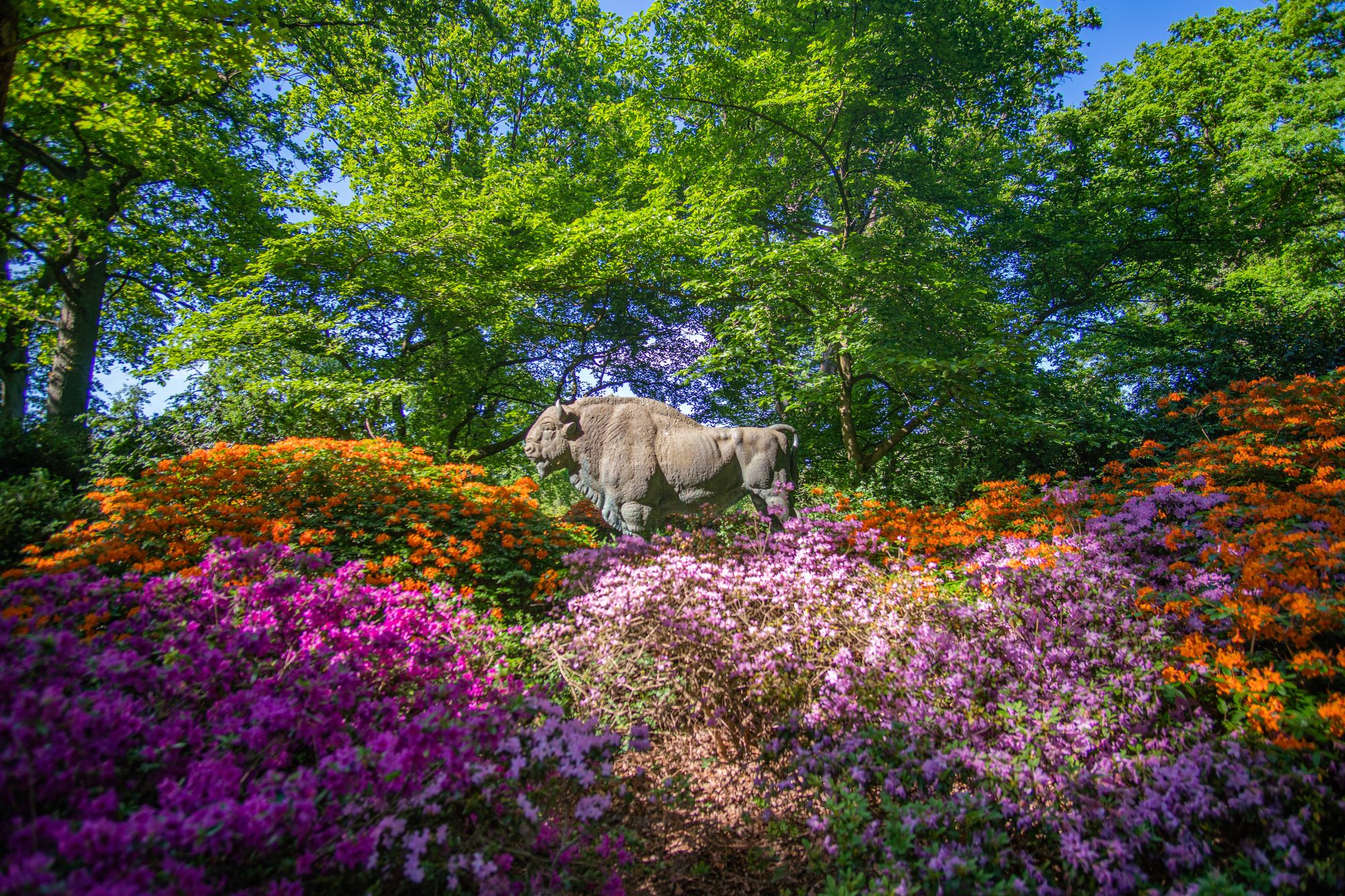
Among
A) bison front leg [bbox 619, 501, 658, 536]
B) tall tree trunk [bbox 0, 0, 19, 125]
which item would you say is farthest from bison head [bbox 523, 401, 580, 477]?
tall tree trunk [bbox 0, 0, 19, 125]

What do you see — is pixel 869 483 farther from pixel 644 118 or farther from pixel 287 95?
pixel 287 95

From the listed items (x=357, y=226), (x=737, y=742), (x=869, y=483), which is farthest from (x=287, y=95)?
(x=737, y=742)

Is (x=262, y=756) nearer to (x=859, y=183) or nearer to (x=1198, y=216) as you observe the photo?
(x=859, y=183)

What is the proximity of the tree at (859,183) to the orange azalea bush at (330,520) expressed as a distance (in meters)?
5.00

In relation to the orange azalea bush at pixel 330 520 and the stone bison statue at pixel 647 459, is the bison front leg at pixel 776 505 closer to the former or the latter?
the stone bison statue at pixel 647 459

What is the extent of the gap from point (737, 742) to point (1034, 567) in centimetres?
190

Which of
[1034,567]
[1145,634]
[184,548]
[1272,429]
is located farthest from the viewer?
[1272,429]

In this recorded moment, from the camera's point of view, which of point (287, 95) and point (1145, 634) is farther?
point (287, 95)

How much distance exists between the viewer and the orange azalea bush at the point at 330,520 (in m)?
3.44

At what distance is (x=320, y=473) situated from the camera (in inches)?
177

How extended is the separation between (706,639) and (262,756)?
190cm

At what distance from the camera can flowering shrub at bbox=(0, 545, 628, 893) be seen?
1.06 meters

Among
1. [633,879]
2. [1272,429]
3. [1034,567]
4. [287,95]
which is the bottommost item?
[633,879]

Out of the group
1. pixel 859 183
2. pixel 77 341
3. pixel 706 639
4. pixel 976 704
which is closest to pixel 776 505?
pixel 706 639
